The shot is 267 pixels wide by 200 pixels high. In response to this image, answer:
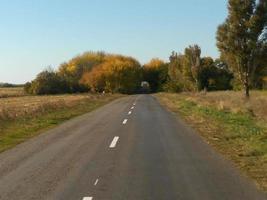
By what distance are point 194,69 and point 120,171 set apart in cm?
6449

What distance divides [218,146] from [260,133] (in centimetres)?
324

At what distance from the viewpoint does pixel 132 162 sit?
11195mm

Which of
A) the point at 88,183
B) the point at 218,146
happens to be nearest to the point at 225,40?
the point at 218,146

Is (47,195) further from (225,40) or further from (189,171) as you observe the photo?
(225,40)

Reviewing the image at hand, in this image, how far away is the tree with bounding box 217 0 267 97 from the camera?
40.3m

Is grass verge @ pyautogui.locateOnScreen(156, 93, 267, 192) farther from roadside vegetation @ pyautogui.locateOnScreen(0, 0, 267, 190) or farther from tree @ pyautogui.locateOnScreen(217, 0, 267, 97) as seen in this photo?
tree @ pyautogui.locateOnScreen(217, 0, 267, 97)

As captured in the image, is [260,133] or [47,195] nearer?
[47,195]

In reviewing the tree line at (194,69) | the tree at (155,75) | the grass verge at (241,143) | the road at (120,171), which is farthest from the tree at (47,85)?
the road at (120,171)

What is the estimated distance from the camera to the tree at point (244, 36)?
40.3 metres

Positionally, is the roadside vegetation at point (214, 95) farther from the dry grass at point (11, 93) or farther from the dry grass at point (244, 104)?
the dry grass at point (11, 93)

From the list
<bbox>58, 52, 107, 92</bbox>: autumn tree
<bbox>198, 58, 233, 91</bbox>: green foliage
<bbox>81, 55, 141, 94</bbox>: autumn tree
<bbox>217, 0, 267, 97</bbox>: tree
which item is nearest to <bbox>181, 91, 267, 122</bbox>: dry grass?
<bbox>217, 0, 267, 97</bbox>: tree

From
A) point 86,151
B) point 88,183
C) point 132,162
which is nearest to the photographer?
point 88,183

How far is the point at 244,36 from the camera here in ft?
133

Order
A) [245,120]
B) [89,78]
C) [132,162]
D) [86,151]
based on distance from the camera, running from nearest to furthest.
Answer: [132,162]
[86,151]
[245,120]
[89,78]
